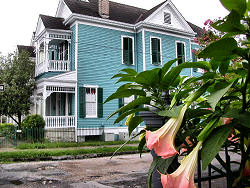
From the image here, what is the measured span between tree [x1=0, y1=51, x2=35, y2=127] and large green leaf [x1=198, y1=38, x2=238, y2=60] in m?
18.5

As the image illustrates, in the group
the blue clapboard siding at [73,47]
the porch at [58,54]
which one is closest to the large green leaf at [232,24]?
the blue clapboard siding at [73,47]

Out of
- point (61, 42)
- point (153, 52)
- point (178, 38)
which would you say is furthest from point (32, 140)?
point (178, 38)

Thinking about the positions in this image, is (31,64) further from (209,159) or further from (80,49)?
(209,159)

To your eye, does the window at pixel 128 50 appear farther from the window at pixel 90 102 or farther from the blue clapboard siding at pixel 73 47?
the blue clapboard siding at pixel 73 47

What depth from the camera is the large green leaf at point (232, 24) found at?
718 millimetres

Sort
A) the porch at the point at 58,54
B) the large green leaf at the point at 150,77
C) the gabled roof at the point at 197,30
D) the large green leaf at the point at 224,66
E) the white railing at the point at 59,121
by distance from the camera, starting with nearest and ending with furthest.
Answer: the large green leaf at the point at 224,66
the large green leaf at the point at 150,77
the white railing at the point at 59,121
the porch at the point at 58,54
the gabled roof at the point at 197,30

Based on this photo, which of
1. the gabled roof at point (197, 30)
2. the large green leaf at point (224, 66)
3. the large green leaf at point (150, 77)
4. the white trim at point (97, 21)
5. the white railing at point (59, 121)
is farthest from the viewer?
the gabled roof at point (197, 30)

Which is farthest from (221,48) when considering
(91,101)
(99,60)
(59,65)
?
(59,65)

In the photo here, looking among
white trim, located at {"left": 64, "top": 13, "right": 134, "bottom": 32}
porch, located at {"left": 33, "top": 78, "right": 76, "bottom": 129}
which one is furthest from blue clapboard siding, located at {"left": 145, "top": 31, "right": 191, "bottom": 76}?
porch, located at {"left": 33, "top": 78, "right": 76, "bottom": 129}

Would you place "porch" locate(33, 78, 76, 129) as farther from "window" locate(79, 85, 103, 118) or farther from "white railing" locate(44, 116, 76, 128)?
"window" locate(79, 85, 103, 118)

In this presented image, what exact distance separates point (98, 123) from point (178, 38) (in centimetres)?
969

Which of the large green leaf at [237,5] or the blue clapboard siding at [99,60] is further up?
the blue clapboard siding at [99,60]

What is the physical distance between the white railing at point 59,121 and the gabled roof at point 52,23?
6.02 m

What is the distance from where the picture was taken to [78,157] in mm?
11273
